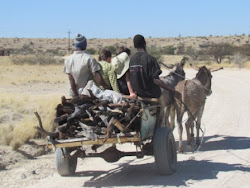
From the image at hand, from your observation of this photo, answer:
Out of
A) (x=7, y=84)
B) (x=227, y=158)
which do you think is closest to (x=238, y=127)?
(x=227, y=158)

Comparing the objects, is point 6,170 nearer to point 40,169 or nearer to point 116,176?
point 40,169

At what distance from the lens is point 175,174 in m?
7.89

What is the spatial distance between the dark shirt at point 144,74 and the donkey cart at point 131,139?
0.24 meters

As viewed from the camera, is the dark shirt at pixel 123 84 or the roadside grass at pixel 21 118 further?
the roadside grass at pixel 21 118

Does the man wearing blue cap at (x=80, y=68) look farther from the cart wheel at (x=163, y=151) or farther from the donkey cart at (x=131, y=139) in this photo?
the cart wheel at (x=163, y=151)

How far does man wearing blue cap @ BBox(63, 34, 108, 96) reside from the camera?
25.3 ft

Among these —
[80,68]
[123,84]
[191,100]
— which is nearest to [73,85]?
[80,68]

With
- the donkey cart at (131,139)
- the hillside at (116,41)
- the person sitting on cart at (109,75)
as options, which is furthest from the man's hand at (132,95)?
the hillside at (116,41)

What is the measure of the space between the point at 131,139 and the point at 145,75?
4.80ft

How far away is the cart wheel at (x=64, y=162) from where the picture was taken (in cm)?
768

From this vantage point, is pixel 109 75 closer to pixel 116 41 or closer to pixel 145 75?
pixel 145 75

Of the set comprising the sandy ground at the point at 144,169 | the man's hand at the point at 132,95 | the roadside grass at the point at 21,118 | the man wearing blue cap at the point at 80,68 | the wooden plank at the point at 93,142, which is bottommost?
the sandy ground at the point at 144,169

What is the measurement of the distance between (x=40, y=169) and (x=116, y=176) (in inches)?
63.0

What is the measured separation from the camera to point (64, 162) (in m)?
7.82
